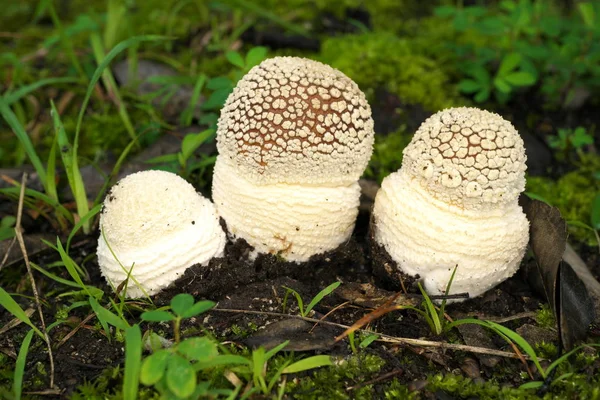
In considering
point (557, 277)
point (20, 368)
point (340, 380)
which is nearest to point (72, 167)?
point (20, 368)

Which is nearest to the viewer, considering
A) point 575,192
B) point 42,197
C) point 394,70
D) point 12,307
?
point 12,307

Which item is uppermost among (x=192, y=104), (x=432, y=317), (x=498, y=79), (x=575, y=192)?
(x=498, y=79)

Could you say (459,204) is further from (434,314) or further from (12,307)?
(12,307)

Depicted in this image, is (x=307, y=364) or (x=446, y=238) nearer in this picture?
(x=307, y=364)

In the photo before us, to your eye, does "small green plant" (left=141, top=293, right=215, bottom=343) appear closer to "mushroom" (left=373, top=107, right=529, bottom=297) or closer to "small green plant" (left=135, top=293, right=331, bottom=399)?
"small green plant" (left=135, top=293, right=331, bottom=399)

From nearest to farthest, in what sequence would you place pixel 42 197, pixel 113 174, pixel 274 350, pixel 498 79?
pixel 274 350 → pixel 42 197 → pixel 113 174 → pixel 498 79

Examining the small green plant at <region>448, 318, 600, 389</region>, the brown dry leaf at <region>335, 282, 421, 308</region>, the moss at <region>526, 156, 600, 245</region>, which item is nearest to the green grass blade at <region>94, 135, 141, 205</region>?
the brown dry leaf at <region>335, 282, 421, 308</region>
